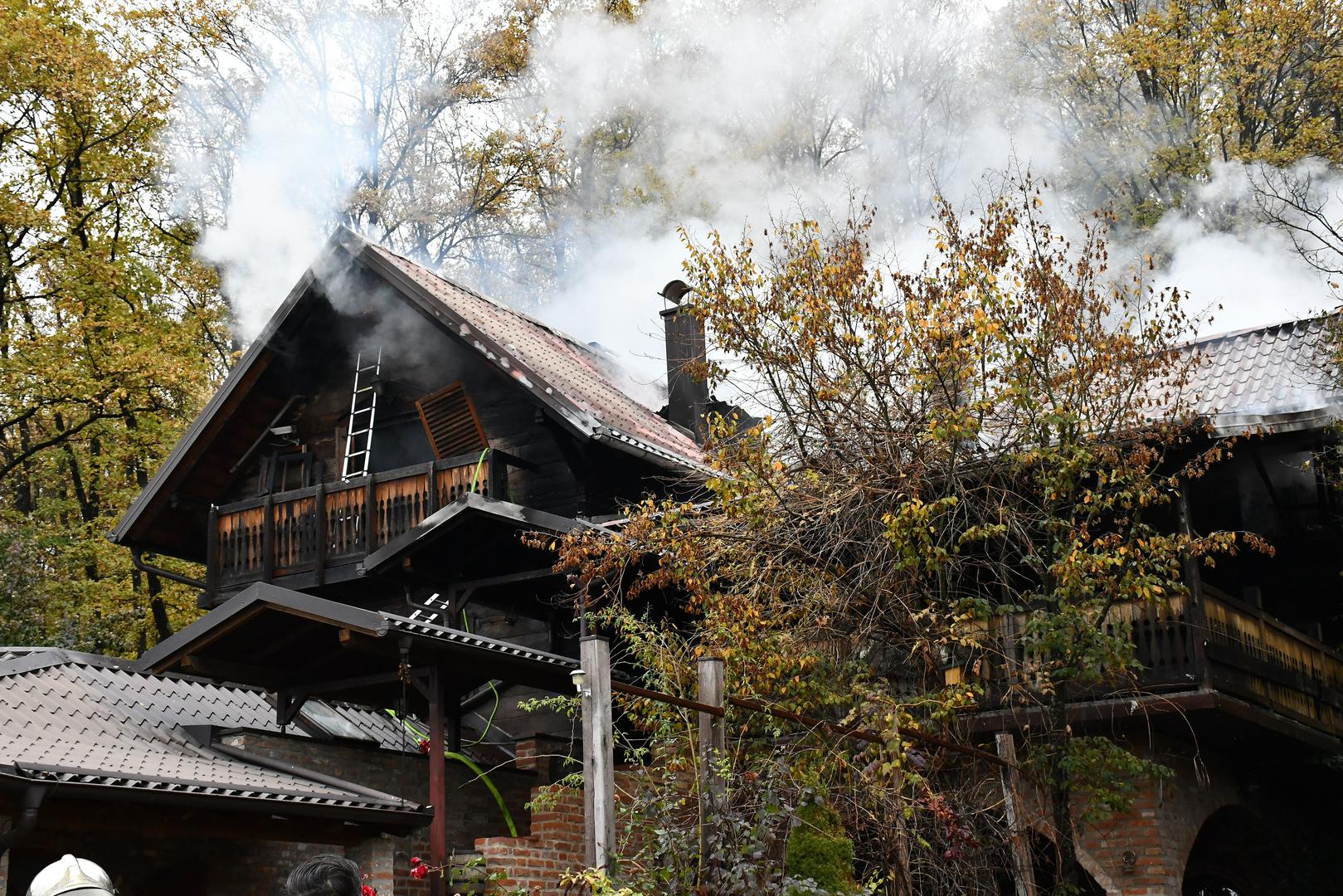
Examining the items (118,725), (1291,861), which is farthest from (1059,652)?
(118,725)

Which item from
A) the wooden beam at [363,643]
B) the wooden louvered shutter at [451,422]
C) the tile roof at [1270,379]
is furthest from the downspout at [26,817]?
the tile roof at [1270,379]

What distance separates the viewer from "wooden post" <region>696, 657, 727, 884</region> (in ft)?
22.8

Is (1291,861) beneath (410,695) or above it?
beneath

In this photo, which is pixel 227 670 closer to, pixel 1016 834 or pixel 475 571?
pixel 475 571

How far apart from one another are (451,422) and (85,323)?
903cm

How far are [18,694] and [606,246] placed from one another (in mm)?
16902

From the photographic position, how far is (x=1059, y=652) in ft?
36.0

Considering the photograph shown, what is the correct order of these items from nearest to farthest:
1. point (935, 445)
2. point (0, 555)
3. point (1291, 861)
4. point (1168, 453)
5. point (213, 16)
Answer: point (935, 445) → point (1168, 453) → point (1291, 861) → point (0, 555) → point (213, 16)

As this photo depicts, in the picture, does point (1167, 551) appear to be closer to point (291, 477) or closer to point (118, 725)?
point (118, 725)

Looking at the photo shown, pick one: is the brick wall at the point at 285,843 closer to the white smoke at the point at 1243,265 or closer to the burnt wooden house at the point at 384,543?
the burnt wooden house at the point at 384,543

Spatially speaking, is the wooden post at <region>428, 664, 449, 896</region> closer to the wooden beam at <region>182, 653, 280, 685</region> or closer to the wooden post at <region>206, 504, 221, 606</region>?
the wooden beam at <region>182, 653, 280, 685</region>

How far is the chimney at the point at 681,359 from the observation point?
1781 cm

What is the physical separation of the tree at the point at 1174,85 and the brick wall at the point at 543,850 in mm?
16547

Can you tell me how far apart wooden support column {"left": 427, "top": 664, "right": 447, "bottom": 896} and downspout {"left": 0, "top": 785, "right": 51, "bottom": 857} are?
2760 millimetres
